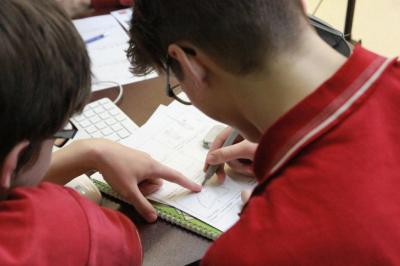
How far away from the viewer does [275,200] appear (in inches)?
23.6

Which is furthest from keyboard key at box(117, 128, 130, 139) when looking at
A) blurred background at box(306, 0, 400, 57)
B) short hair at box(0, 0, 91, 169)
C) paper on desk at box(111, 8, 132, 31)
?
blurred background at box(306, 0, 400, 57)

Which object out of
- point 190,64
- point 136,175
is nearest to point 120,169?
point 136,175

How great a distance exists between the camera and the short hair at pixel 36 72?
1.83 feet

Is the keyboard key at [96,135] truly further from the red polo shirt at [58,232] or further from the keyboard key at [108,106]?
the red polo shirt at [58,232]

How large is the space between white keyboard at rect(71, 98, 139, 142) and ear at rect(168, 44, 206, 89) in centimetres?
31

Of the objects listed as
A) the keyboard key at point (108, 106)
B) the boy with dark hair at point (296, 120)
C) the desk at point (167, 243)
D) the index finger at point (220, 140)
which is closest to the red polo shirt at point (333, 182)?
the boy with dark hair at point (296, 120)

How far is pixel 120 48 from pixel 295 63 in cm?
77

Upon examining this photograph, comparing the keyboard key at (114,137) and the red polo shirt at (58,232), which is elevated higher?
the red polo shirt at (58,232)

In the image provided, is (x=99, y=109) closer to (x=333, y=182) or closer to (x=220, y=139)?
(x=220, y=139)

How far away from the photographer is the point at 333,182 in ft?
1.88

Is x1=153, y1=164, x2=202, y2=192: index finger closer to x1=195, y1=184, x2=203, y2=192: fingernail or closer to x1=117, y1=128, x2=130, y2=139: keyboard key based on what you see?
x1=195, y1=184, x2=203, y2=192: fingernail

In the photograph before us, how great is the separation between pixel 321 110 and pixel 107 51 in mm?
848

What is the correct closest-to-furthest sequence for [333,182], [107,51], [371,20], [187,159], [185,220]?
1. [333,182]
2. [185,220]
3. [187,159]
4. [107,51]
5. [371,20]

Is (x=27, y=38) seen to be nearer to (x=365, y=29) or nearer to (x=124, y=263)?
(x=124, y=263)
